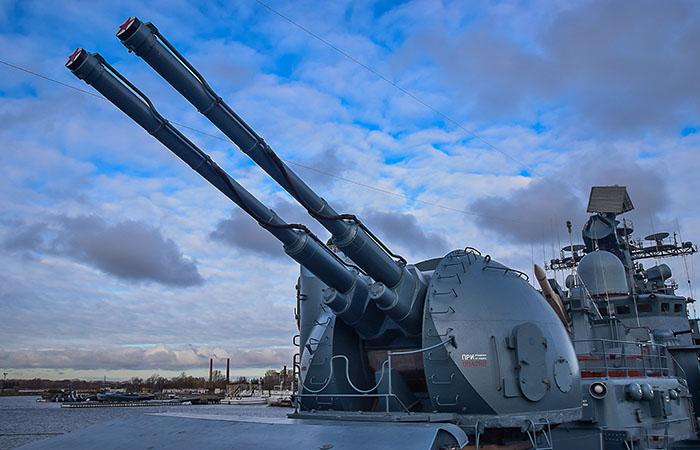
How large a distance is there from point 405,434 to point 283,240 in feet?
9.49

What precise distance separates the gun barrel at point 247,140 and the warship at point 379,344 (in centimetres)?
1

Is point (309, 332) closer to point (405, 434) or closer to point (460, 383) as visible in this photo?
point (460, 383)

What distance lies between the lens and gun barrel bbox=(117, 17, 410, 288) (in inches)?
219

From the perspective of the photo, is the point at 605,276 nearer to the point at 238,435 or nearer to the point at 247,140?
the point at 247,140

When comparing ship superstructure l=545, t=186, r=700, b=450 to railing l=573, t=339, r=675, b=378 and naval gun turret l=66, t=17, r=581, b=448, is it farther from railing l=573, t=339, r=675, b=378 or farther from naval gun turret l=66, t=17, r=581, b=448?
naval gun turret l=66, t=17, r=581, b=448

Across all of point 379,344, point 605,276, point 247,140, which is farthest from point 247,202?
point 605,276

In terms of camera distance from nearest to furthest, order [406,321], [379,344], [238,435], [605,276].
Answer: [238,435] → [406,321] → [379,344] → [605,276]

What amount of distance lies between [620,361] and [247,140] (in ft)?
33.8

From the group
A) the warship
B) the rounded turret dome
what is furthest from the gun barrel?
the rounded turret dome

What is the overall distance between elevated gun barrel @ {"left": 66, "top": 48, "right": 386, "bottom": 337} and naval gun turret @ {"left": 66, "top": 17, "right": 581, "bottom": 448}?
0.04ft

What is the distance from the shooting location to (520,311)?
295 inches

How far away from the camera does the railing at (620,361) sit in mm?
10758

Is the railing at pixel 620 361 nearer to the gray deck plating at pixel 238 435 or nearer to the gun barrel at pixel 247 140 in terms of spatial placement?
the gun barrel at pixel 247 140

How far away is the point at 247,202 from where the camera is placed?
681 centimetres
